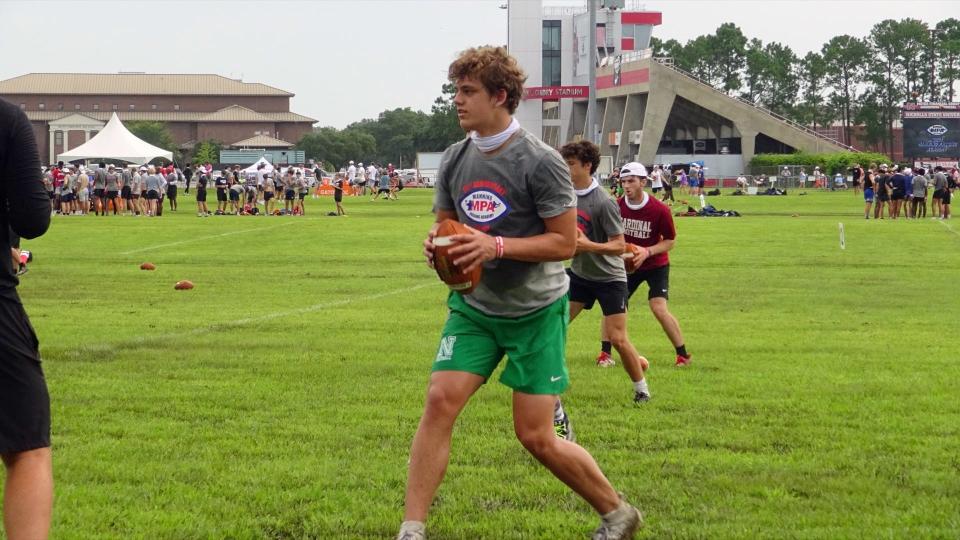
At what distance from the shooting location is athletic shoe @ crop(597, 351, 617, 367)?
1205cm

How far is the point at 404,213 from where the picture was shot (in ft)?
164

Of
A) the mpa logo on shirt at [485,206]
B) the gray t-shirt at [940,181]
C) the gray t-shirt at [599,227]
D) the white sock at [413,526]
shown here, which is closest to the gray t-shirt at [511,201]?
the mpa logo on shirt at [485,206]

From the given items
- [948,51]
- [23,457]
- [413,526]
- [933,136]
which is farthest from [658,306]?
[948,51]

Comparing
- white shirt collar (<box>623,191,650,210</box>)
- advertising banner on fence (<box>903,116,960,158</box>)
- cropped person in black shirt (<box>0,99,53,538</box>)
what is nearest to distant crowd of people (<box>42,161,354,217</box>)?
white shirt collar (<box>623,191,650,210</box>)

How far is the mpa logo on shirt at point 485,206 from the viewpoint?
564 cm

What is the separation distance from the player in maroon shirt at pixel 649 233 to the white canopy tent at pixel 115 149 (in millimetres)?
65386

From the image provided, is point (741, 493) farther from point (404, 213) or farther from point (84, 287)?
point (404, 213)

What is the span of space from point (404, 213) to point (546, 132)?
80.4m

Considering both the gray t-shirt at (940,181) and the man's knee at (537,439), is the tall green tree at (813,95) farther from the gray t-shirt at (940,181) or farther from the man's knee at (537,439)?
the man's knee at (537,439)

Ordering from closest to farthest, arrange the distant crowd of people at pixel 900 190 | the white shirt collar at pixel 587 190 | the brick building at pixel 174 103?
the white shirt collar at pixel 587 190 < the distant crowd of people at pixel 900 190 < the brick building at pixel 174 103

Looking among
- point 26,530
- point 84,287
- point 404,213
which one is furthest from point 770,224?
point 26,530

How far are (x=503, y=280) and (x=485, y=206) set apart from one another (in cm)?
33

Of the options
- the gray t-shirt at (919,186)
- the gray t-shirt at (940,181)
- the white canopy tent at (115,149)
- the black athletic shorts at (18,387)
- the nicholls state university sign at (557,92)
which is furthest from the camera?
the nicholls state university sign at (557,92)

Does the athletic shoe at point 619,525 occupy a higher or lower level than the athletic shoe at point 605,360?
higher
